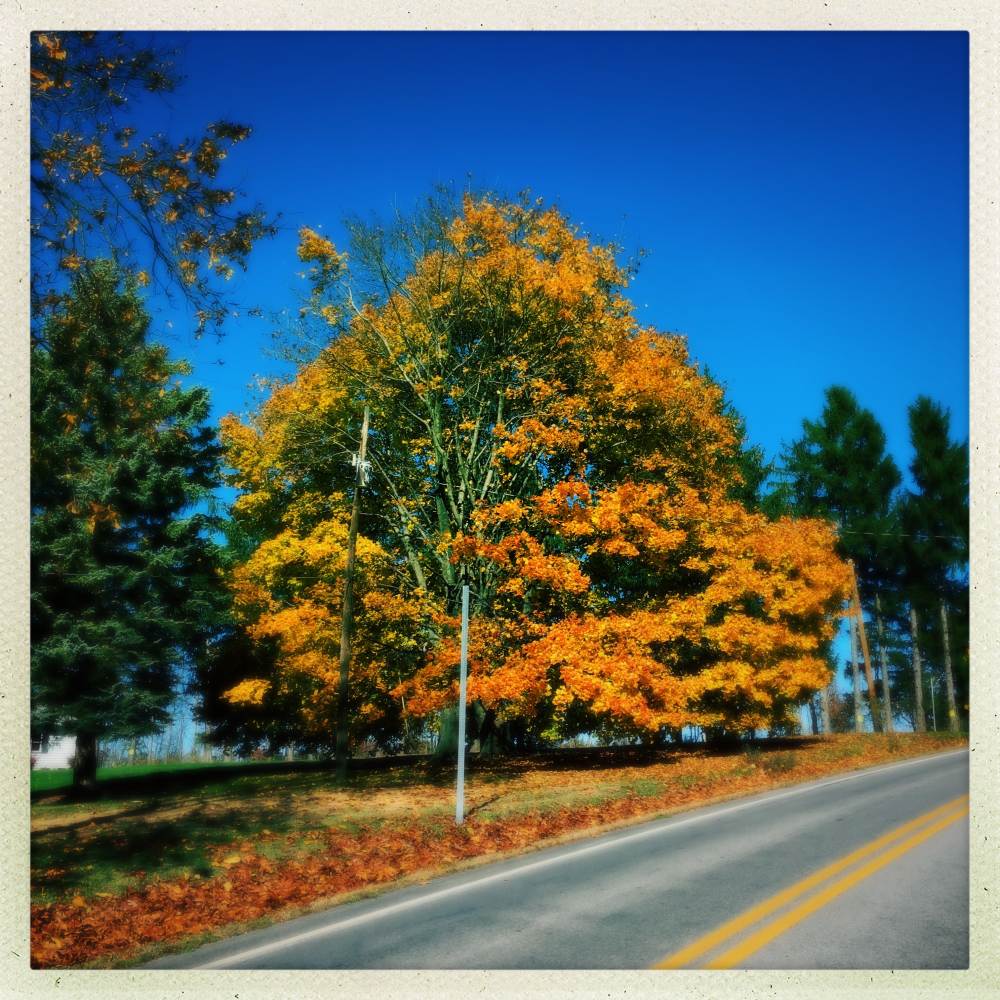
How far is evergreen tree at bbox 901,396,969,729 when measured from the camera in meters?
6.68

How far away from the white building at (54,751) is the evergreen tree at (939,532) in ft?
45.4

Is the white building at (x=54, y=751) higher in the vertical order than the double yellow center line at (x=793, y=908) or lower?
lower

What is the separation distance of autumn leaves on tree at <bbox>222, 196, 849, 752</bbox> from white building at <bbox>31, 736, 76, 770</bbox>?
4594mm

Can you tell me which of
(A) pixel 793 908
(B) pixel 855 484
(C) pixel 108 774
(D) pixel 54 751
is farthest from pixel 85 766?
(B) pixel 855 484

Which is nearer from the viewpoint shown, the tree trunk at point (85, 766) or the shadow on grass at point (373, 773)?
the shadow on grass at point (373, 773)

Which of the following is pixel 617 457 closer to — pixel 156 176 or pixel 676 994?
pixel 156 176

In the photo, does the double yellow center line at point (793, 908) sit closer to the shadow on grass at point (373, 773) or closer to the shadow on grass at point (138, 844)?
the shadow on grass at point (138, 844)

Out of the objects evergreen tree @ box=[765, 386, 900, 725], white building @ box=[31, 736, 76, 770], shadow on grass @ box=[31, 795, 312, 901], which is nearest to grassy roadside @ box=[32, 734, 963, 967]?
shadow on grass @ box=[31, 795, 312, 901]

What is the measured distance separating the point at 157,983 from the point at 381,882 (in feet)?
8.73

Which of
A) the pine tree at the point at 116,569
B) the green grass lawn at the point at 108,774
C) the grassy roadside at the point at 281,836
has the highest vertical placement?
the pine tree at the point at 116,569

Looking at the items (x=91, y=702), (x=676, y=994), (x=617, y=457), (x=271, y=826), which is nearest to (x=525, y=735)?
(x=617, y=457)

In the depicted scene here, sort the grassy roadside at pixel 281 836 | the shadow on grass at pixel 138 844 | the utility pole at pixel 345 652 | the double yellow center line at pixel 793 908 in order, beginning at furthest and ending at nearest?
the utility pole at pixel 345 652
the shadow on grass at pixel 138 844
the grassy roadside at pixel 281 836
the double yellow center line at pixel 793 908

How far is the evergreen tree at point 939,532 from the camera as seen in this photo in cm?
668

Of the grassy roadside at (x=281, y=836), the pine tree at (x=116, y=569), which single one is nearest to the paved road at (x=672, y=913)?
the grassy roadside at (x=281, y=836)
